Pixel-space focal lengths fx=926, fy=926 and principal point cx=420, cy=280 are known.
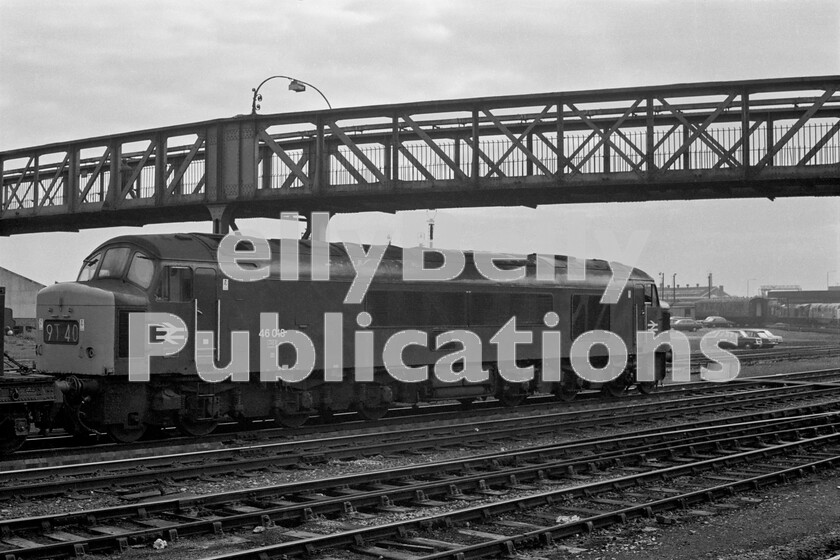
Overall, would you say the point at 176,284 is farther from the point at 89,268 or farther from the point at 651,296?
the point at 651,296

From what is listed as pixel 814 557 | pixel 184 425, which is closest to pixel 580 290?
pixel 184 425

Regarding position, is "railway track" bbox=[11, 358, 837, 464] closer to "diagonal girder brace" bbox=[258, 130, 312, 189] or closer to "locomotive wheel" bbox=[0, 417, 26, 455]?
"locomotive wheel" bbox=[0, 417, 26, 455]

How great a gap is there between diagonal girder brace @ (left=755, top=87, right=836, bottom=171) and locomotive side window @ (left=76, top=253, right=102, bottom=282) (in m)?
15.6

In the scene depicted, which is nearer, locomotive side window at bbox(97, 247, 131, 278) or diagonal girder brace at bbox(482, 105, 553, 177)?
locomotive side window at bbox(97, 247, 131, 278)

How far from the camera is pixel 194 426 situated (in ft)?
58.0

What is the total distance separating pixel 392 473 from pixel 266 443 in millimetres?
4241

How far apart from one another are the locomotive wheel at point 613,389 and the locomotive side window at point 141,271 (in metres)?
14.6

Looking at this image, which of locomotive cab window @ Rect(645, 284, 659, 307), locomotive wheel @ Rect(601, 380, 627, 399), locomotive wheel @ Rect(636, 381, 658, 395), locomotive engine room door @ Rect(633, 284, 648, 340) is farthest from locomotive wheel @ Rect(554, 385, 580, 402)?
locomotive cab window @ Rect(645, 284, 659, 307)

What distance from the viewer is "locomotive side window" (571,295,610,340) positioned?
25.3 meters

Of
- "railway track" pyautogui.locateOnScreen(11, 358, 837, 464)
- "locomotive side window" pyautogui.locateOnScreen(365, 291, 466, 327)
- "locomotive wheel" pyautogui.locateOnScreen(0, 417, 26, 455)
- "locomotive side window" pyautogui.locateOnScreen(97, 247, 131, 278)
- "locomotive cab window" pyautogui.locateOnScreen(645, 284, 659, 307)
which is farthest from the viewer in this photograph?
"locomotive cab window" pyautogui.locateOnScreen(645, 284, 659, 307)

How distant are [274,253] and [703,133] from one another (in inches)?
438

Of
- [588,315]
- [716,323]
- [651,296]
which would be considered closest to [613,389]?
[588,315]

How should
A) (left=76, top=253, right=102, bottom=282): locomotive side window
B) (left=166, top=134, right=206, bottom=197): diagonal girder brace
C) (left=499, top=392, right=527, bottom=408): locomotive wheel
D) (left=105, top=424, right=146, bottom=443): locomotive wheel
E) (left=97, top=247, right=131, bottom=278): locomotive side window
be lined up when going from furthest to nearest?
(left=166, top=134, right=206, bottom=197): diagonal girder brace, (left=499, top=392, right=527, bottom=408): locomotive wheel, (left=76, top=253, right=102, bottom=282): locomotive side window, (left=97, top=247, right=131, bottom=278): locomotive side window, (left=105, top=424, right=146, bottom=443): locomotive wheel

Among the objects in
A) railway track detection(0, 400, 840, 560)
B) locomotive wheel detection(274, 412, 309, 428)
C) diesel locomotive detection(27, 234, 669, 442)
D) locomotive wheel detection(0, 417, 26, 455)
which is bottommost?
railway track detection(0, 400, 840, 560)
